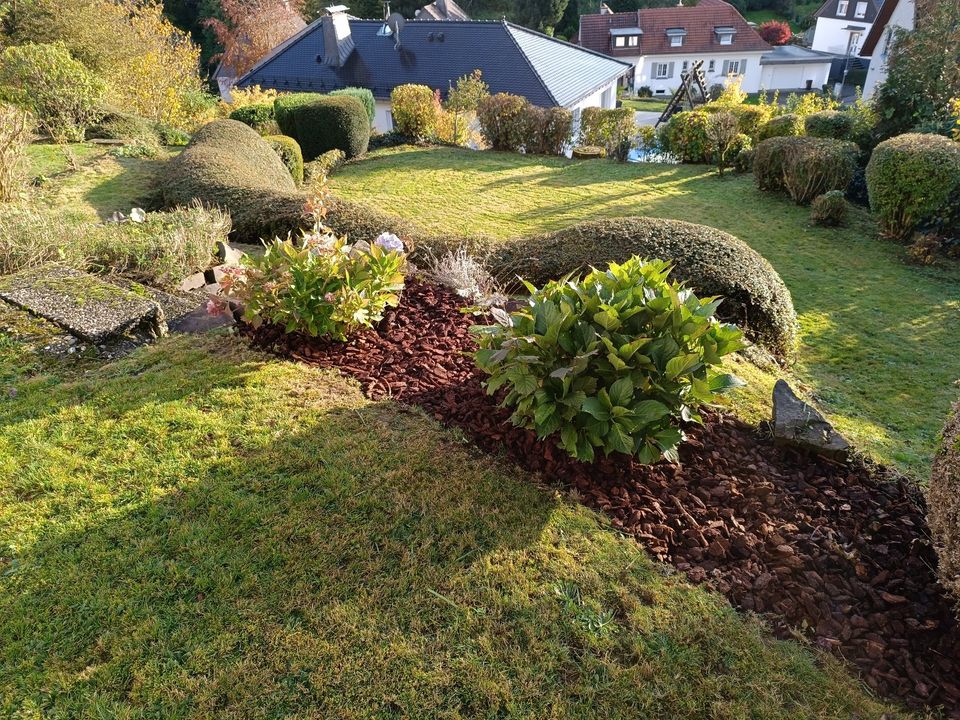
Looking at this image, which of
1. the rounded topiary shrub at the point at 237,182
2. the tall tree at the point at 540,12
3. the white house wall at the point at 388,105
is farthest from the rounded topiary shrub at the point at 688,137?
the tall tree at the point at 540,12

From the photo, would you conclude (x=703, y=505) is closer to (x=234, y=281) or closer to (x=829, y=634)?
(x=829, y=634)

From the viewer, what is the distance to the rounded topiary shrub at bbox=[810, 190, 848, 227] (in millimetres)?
10250

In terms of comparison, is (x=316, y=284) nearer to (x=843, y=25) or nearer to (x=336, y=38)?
(x=336, y=38)

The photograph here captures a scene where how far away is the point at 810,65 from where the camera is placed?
147 feet

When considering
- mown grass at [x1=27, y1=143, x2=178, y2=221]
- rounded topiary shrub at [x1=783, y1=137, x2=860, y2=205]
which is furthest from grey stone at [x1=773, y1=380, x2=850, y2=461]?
rounded topiary shrub at [x1=783, y1=137, x2=860, y2=205]

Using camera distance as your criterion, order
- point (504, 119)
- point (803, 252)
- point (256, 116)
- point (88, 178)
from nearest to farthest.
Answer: point (88, 178) < point (803, 252) < point (256, 116) < point (504, 119)

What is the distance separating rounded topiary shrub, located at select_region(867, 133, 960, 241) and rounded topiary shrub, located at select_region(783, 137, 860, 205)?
1155mm

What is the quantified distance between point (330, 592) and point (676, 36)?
5422 centimetres

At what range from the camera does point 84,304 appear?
4824mm

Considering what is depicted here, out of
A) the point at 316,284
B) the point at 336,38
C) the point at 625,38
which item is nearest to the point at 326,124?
the point at 316,284

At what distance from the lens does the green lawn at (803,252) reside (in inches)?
205

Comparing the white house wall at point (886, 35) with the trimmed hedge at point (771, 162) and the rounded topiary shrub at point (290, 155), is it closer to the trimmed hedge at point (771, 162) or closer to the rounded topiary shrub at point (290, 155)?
the trimmed hedge at point (771, 162)

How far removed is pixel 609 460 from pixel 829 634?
4.41 ft

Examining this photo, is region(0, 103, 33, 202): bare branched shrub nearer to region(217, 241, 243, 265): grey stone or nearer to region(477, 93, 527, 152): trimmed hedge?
region(217, 241, 243, 265): grey stone
